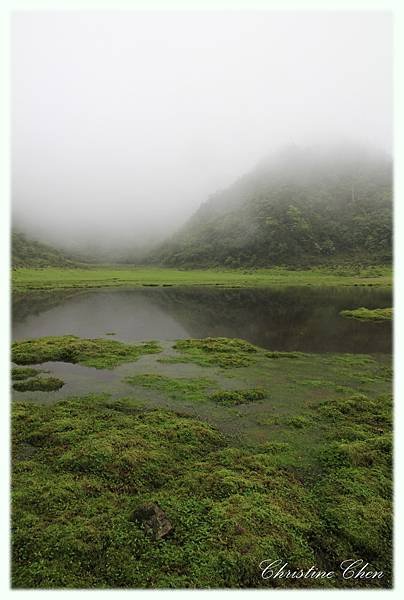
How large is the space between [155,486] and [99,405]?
10.4 metres

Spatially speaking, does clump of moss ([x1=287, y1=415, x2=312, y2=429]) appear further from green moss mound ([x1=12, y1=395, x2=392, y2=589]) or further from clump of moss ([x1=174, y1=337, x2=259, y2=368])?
clump of moss ([x1=174, y1=337, x2=259, y2=368])

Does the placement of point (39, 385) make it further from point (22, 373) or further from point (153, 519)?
point (153, 519)

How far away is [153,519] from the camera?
44.0 feet

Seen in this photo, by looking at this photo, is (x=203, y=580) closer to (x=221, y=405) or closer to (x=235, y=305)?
(x=221, y=405)

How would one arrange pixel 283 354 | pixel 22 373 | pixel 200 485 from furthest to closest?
pixel 283 354, pixel 22 373, pixel 200 485

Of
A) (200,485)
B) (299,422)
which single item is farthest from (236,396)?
(200,485)

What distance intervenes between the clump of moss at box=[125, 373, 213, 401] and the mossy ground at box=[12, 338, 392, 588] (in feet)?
0.75

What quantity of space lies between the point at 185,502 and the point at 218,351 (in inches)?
1093

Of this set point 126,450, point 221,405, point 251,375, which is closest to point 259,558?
point 126,450

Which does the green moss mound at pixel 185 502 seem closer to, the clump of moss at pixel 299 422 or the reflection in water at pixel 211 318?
the clump of moss at pixel 299 422

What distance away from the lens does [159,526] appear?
520 inches
